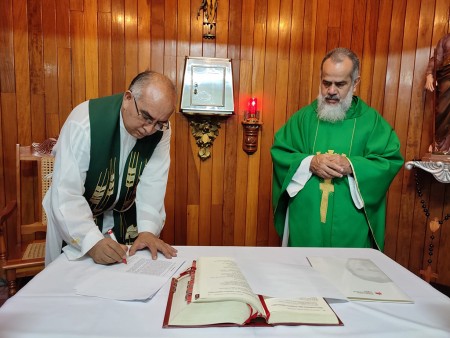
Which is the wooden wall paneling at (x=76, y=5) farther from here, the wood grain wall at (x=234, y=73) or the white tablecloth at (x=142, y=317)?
the white tablecloth at (x=142, y=317)

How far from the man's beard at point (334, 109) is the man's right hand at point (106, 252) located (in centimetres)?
173

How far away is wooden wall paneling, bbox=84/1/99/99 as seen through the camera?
10.5 ft

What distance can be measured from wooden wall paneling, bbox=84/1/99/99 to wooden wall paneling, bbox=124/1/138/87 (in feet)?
0.86

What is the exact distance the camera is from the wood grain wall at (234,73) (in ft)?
10.4

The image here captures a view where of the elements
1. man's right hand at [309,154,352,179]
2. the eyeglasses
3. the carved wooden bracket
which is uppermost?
the eyeglasses

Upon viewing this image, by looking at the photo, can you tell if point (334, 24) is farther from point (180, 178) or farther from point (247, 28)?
point (180, 178)

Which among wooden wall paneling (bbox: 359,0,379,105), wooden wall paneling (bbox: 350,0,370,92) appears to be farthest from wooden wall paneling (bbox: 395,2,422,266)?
wooden wall paneling (bbox: 350,0,370,92)

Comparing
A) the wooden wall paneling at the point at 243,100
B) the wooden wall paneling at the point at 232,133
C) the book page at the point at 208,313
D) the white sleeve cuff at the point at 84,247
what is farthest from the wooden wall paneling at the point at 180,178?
the book page at the point at 208,313

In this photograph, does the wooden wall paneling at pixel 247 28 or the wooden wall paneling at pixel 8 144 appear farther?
the wooden wall paneling at pixel 247 28

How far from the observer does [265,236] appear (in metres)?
3.67

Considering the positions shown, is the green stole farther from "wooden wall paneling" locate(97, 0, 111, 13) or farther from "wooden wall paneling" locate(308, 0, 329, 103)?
"wooden wall paneling" locate(308, 0, 329, 103)

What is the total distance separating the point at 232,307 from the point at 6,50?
3.12m

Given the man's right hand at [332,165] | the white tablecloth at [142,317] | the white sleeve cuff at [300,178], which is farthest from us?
the white sleeve cuff at [300,178]

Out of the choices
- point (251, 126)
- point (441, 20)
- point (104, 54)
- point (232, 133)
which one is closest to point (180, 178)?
point (232, 133)
